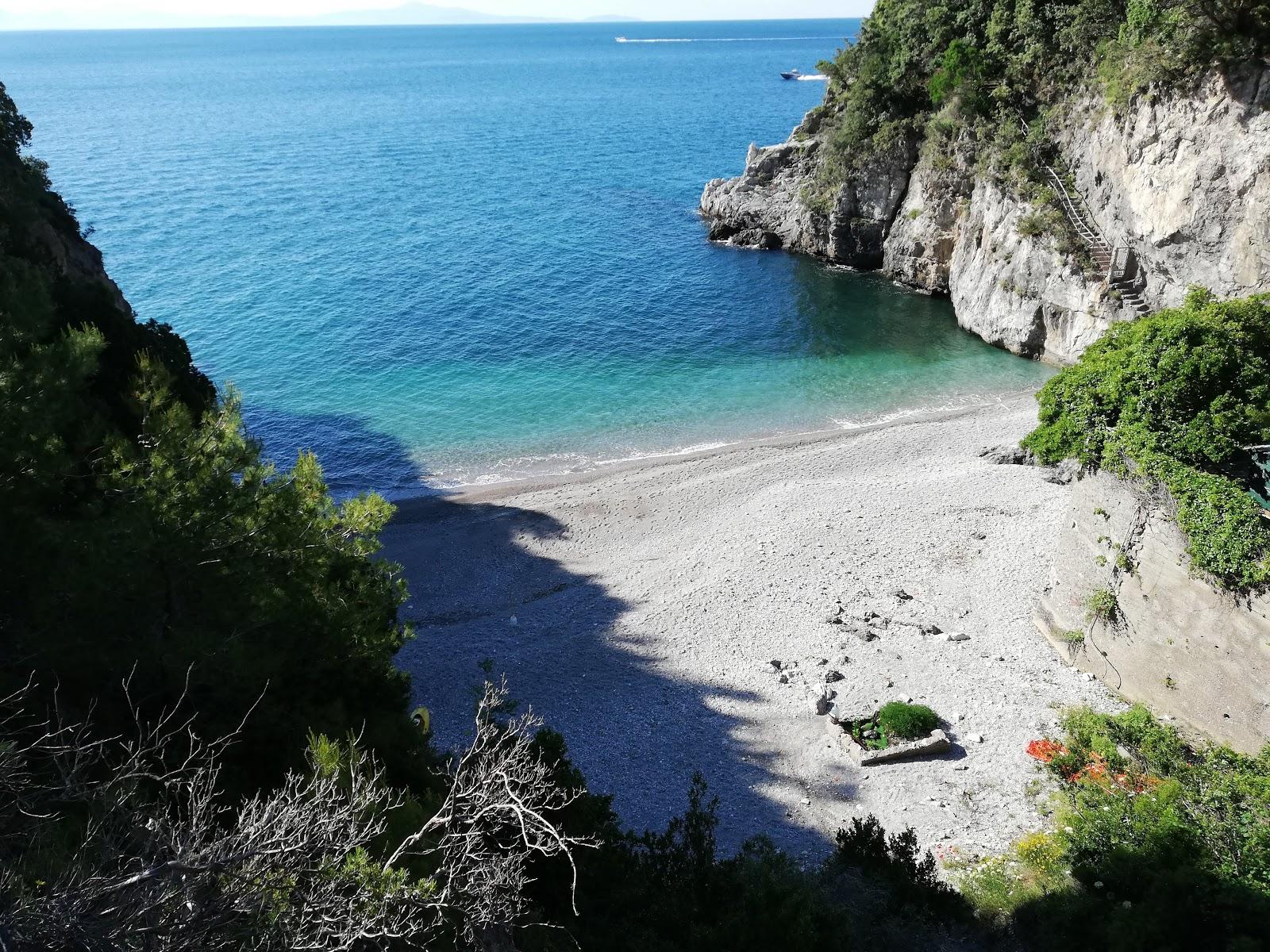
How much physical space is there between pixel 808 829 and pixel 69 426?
43.1ft

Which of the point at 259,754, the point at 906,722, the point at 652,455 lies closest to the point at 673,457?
the point at 652,455

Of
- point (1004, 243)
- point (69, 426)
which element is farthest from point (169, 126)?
point (69, 426)

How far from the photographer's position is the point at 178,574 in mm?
10773

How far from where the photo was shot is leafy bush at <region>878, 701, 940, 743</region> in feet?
53.8

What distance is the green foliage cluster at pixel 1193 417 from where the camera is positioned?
14.7m

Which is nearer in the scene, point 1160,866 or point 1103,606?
point 1160,866

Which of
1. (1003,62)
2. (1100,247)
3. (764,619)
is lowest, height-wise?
(764,619)

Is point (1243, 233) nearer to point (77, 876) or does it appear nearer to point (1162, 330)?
point (1162, 330)

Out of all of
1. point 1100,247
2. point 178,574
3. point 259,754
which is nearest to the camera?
point 178,574

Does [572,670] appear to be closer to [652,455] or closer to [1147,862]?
[1147,862]

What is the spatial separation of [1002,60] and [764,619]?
32503 millimetres

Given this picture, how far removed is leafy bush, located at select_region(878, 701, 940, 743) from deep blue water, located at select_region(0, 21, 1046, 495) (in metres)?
17.1

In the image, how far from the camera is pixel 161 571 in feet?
34.9

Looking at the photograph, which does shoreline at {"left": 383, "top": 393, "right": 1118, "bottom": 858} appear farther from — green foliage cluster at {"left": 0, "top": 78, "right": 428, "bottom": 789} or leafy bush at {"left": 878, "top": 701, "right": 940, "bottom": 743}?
green foliage cluster at {"left": 0, "top": 78, "right": 428, "bottom": 789}
